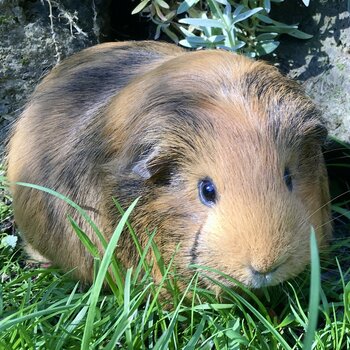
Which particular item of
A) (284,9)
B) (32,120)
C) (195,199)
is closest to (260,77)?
(195,199)

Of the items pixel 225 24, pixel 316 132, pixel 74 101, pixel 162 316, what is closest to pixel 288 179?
pixel 316 132

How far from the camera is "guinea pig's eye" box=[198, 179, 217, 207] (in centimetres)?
243

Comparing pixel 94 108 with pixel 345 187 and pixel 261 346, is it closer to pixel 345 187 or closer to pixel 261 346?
pixel 261 346

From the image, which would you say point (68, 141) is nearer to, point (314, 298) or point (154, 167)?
point (154, 167)

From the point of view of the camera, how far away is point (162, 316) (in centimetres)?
263

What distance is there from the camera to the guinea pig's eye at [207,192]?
2.43 m

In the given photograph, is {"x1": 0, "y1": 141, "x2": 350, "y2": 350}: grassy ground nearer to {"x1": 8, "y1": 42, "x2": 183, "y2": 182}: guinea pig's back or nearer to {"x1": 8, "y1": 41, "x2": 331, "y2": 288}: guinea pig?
{"x1": 8, "y1": 41, "x2": 331, "y2": 288}: guinea pig

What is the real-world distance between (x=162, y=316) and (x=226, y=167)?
688 mm

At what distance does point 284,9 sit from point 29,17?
155cm

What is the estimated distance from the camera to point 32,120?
130 inches

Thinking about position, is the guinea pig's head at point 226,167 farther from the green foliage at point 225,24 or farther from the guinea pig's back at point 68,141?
the green foliage at point 225,24

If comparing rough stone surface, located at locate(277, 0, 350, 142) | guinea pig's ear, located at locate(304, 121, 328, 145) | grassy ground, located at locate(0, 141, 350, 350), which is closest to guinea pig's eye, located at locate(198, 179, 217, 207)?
grassy ground, located at locate(0, 141, 350, 350)

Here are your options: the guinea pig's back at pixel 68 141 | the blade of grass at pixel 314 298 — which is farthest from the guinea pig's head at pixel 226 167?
the blade of grass at pixel 314 298

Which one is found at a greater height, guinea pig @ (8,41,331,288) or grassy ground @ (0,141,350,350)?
guinea pig @ (8,41,331,288)
